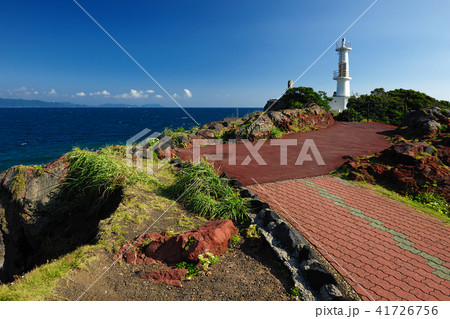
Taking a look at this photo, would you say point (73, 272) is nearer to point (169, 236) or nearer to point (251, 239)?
point (169, 236)

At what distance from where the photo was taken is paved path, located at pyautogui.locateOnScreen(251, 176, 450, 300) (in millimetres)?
3250

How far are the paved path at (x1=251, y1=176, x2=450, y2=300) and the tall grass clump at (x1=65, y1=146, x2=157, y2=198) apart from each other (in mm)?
2728

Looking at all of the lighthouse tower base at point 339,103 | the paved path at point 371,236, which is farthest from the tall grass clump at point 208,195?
the lighthouse tower base at point 339,103

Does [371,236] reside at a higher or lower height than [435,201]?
lower

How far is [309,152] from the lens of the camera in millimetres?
9289

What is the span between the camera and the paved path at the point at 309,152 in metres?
7.23

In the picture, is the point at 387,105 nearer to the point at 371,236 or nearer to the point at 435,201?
the point at 435,201

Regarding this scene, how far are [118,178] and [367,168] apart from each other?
623 cm

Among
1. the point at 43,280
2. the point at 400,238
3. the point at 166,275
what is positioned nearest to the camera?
the point at 43,280

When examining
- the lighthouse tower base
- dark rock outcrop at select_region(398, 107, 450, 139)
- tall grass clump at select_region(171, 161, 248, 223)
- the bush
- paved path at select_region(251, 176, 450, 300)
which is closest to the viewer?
paved path at select_region(251, 176, 450, 300)

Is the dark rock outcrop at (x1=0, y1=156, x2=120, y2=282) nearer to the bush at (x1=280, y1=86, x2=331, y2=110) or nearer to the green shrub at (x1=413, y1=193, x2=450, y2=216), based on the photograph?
the green shrub at (x1=413, y1=193, x2=450, y2=216)

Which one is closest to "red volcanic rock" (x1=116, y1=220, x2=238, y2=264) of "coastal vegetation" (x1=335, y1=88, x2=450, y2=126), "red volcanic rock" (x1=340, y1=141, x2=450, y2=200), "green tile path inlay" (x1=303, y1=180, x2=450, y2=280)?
"green tile path inlay" (x1=303, y1=180, x2=450, y2=280)

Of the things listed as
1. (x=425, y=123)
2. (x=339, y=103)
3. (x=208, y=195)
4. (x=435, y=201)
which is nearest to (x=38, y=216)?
(x=208, y=195)

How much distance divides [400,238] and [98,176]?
568 cm
